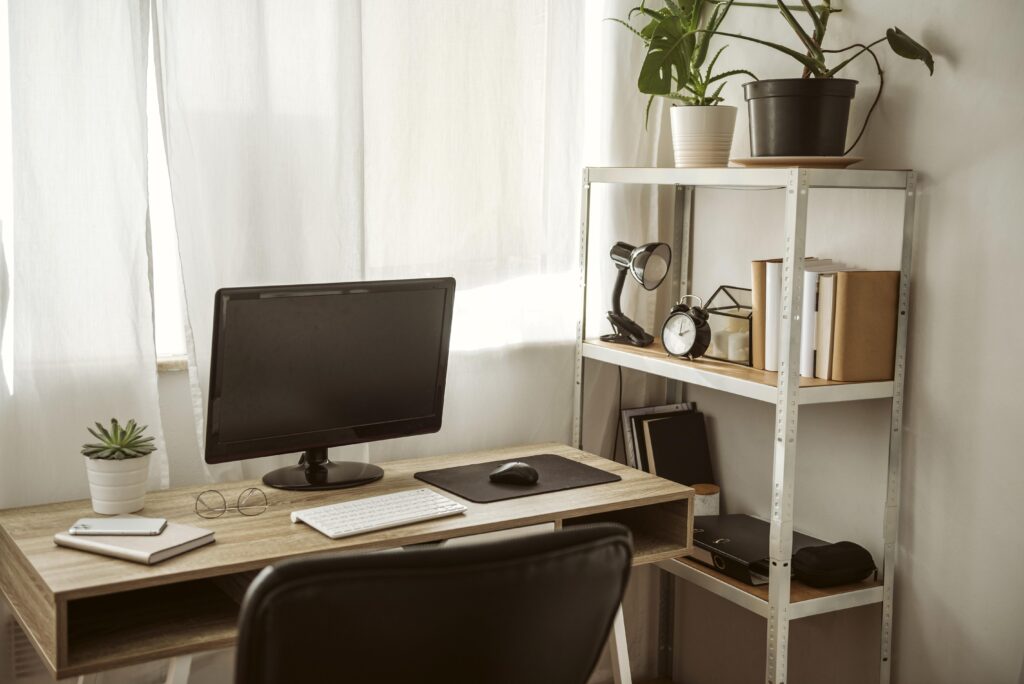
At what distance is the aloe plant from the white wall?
19cm

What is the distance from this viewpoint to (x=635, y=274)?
263 centimetres

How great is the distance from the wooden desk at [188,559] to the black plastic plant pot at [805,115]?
2.50 feet

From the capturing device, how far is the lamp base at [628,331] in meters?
2.73

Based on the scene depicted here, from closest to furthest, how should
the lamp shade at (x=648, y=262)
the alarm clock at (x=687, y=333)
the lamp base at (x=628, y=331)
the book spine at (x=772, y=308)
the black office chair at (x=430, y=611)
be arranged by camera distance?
the black office chair at (x=430, y=611), the book spine at (x=772, y=308), the alarm clock at (x=687, y=333), the lamp shade at (x=648, y=262), the lamp base at (x=628, y=331)

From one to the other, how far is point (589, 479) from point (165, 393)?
3.10ft

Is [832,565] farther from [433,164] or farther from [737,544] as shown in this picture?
[433,164]

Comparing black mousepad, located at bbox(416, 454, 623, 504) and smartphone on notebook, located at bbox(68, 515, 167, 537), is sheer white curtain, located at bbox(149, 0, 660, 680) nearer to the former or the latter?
black mousepad, located at bbox(416, 454, 623, 504)

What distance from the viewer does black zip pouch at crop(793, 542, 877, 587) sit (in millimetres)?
2357

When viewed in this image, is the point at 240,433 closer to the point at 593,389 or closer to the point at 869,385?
the point at 593,389

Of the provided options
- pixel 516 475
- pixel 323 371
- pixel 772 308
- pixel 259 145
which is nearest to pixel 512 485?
pixel 516 475

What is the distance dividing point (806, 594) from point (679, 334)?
0.65 metres

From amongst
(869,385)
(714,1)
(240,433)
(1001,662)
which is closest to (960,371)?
(869,385)

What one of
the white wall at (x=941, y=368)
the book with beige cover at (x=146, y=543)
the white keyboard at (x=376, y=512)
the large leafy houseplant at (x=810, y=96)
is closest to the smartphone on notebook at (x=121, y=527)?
the book with beige cover at (x=146, y=543)

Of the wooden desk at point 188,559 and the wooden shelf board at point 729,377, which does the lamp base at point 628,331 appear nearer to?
the wooden shelf board at point 729,377
